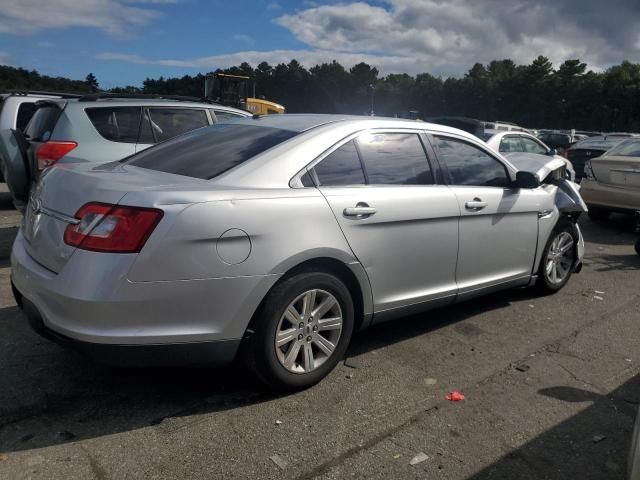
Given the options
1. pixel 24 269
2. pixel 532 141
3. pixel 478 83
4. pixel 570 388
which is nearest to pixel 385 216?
pixel 570 388

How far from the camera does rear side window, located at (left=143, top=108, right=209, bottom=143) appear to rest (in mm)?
6859

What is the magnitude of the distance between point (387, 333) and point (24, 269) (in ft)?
8.37

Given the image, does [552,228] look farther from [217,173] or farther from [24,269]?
[24,269]

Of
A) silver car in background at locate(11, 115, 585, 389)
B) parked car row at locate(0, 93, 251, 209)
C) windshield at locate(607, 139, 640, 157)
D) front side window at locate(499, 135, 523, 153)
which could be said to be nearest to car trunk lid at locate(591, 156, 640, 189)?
windshield at locate(607, 139, 640, 157)

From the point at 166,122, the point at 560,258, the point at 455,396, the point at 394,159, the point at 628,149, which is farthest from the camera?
the point at 628,149

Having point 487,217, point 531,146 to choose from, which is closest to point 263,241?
point 487,217

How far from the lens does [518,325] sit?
4.73 metres

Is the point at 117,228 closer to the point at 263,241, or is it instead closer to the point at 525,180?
the point at 263,241

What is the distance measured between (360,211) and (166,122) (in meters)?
4.27

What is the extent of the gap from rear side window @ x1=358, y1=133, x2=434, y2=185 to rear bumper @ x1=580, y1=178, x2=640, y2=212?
6.25 m

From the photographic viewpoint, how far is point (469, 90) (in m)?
93.6

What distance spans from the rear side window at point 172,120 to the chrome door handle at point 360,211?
3.79 meters

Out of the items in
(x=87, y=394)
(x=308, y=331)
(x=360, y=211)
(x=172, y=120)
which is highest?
(x=172, y=120)

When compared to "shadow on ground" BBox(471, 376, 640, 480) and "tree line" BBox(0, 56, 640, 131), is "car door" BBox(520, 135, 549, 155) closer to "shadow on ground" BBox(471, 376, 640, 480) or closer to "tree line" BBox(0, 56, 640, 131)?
"shadow on ground" BBox(471, 376, 640, 480)
